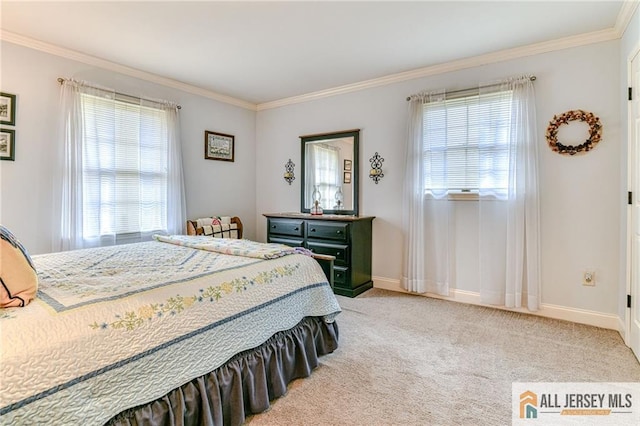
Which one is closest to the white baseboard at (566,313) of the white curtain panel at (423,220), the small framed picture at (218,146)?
the white curtain panel at (423,220)

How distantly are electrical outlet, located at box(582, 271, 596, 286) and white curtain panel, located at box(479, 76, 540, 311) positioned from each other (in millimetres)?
345

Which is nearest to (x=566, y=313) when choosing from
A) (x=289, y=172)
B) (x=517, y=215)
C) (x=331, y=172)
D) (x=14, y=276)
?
(x=517, y=215)

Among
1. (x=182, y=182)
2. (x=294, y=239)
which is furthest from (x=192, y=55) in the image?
(x=294, y=239)

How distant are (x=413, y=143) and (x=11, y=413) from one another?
11.8ft

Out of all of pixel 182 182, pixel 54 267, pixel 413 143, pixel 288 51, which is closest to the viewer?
pixel 54 267

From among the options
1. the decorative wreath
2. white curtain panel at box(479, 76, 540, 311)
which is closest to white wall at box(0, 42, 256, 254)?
white curtain panel at box(479, 76, 540, 311)

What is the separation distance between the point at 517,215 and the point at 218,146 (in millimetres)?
3666

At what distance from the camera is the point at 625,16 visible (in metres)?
2.51

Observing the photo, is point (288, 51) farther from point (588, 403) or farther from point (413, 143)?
point (588, 403)

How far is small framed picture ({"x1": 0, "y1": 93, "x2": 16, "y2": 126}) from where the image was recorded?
2.82 m

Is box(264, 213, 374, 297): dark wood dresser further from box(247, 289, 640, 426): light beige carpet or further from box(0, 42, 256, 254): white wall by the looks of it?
box(0, 42, 256, 254): white wall

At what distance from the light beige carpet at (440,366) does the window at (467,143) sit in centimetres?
130

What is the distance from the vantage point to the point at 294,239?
420cm

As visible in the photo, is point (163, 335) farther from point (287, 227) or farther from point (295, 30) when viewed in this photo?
point (287, 227)
